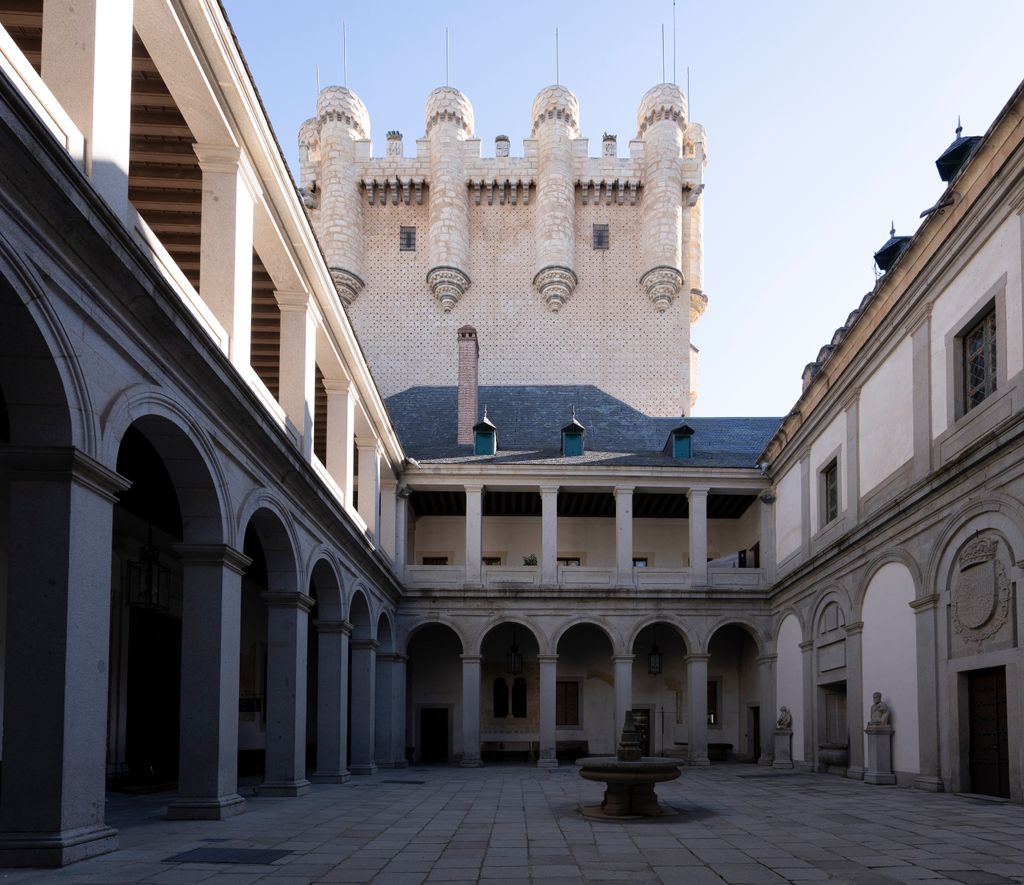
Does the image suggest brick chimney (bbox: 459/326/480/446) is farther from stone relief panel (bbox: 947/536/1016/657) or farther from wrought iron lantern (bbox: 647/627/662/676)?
stone relief panel (bbox: 947/536/1016/657)

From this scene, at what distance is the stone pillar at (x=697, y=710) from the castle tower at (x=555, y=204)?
18.1m

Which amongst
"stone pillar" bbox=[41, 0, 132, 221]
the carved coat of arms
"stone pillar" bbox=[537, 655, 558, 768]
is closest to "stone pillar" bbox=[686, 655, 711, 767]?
"stone pillar" bbox=[537, 655, 558, 768]

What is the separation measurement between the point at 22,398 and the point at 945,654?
1428 centimetres

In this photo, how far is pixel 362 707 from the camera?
2356 cm

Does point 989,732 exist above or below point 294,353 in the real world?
below

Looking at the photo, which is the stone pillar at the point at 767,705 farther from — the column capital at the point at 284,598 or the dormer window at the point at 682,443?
the column capital at the point at 284,598

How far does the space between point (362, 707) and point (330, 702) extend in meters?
3.50

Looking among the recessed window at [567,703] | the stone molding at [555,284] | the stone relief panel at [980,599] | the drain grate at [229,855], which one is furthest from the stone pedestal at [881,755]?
the stone molding at [555,284]

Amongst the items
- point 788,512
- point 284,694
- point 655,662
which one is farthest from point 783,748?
point 284,694

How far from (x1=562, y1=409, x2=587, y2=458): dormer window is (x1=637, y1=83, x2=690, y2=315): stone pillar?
13549 millimetres

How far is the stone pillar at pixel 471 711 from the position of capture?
29750 mm

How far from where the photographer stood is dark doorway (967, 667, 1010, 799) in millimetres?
15547

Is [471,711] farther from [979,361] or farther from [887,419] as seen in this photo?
[979,361]

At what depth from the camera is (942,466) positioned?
1697 cm
